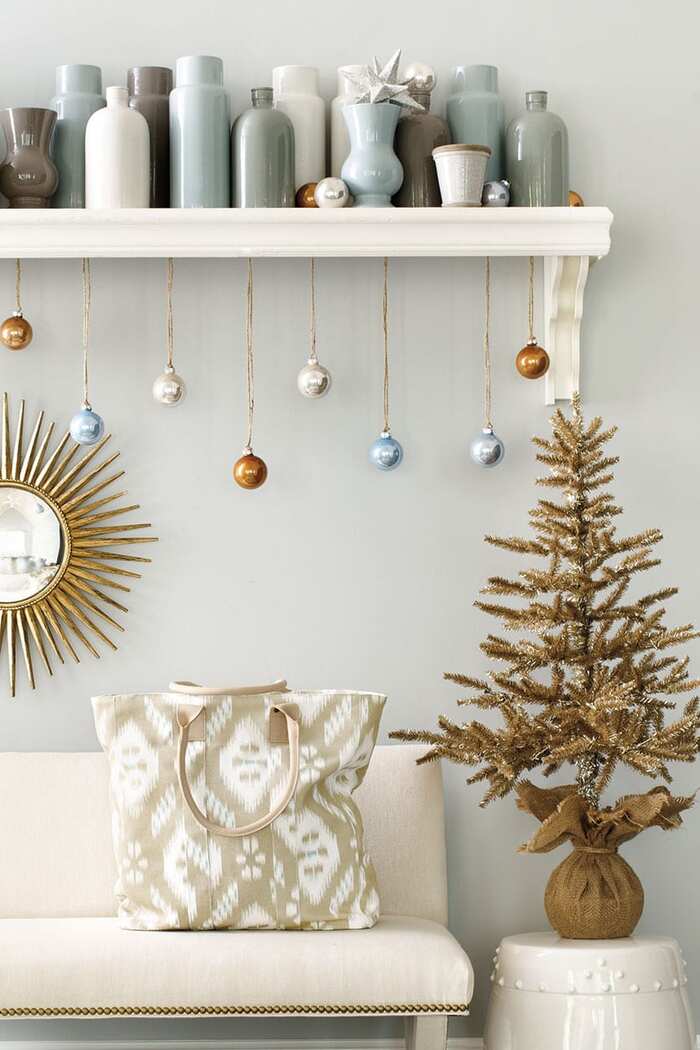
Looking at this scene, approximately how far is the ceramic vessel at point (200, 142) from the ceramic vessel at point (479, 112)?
Answer: 392 mm

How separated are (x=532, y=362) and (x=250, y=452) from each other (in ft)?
1.67

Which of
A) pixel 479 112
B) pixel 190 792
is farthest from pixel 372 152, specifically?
pixel 190 792

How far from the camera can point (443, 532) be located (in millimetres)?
2367

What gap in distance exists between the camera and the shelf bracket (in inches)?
90.4

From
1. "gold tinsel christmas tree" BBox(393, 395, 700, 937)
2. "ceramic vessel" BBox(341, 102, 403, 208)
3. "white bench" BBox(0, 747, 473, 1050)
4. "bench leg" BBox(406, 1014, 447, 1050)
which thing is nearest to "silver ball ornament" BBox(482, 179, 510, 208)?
"ceramic vessel" BBox(341, 102, 403, 208)

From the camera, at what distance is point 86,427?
2.26 m

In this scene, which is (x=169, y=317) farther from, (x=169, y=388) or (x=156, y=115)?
(x=156, y=115)

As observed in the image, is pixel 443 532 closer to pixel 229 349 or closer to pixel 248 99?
pixel 229 349

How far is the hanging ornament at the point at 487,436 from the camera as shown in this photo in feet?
7.52

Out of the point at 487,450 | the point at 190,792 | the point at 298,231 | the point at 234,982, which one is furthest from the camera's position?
the point at 487,450

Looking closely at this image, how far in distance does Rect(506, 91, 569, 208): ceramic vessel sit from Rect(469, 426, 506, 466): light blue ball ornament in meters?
0.39

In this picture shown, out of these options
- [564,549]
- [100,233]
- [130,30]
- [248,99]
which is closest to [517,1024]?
[564,549]

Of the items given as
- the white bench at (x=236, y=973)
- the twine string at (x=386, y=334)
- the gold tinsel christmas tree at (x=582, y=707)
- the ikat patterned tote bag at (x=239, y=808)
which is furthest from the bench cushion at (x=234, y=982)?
the twine string at (x=386, y=334)

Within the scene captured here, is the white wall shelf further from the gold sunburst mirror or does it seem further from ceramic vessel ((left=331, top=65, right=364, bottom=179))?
the gold sunburst mirror
